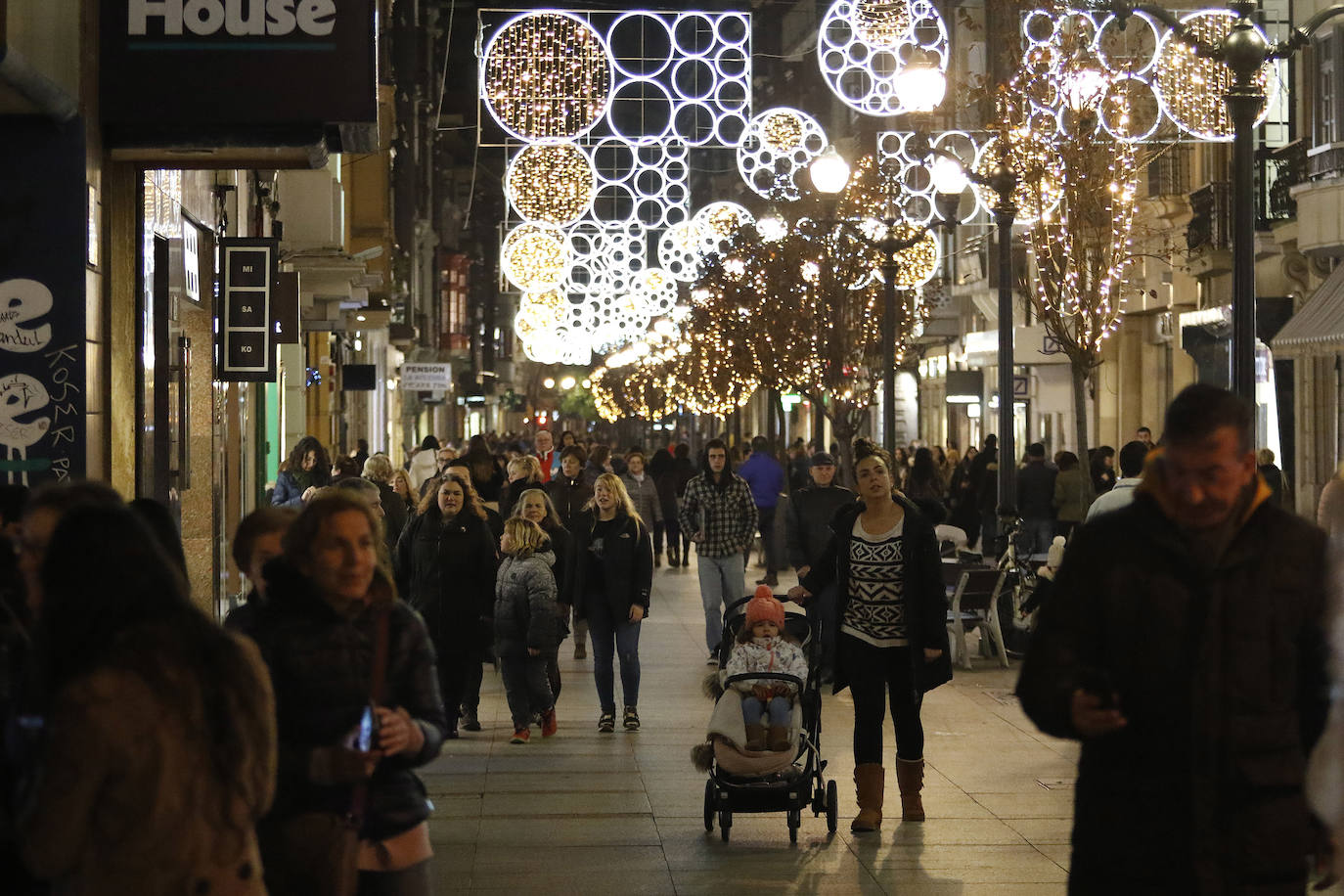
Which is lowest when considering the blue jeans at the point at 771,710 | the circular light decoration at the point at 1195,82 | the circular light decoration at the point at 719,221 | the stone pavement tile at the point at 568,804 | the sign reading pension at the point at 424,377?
the stone pavement tile at the point at 568,804

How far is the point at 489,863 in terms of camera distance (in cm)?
909

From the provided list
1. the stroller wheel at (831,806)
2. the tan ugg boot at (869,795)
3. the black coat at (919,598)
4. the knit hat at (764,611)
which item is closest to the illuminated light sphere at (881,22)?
the black coat at (919,598)

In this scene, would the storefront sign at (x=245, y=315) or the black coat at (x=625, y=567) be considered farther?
the storefront sign at (x=245, y=315)

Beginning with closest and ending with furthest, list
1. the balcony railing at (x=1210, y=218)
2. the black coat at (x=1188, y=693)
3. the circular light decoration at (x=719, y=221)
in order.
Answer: the black coat at (x=1188, y=693) → the balcony railing at (x=1210, y=218) → the circular light decoration at (x=719, y=221)

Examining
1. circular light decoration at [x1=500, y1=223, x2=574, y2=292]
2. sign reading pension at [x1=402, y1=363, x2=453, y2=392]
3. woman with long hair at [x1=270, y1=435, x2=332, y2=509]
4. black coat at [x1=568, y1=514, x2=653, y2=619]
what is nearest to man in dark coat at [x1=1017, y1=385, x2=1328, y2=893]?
black coat at [x1=568, y1=514, x2=653, y2=619]

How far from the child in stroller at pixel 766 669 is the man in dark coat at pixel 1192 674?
5.03 meters

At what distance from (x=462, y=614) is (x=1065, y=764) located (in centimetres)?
408

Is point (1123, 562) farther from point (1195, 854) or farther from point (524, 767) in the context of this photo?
point (524, 767)

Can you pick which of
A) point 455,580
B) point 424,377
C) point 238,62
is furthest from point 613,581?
point 424,377

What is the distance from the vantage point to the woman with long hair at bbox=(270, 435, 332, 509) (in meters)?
18.1

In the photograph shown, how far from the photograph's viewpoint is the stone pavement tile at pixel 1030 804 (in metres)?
10.4

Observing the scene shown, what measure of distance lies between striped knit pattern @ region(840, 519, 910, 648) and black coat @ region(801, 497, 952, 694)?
41 mm

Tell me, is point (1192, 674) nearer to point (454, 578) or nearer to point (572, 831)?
point (572, 831)

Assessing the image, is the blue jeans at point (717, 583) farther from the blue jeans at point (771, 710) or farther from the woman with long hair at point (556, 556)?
the blue jeans at point (771, 710)
